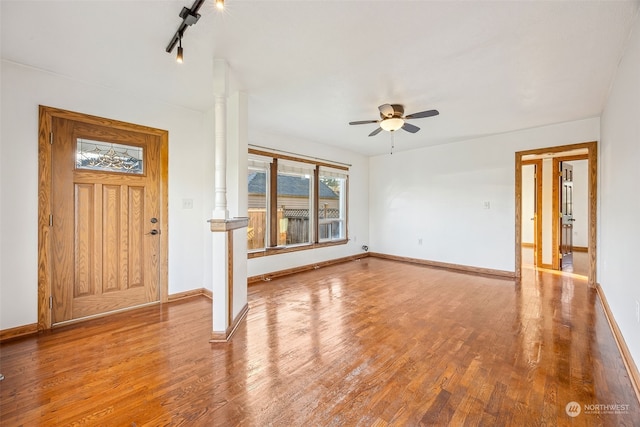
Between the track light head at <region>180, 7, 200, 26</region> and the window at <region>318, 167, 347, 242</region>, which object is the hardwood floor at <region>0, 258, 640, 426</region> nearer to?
the track light head at <region>180, 7, 200, 26</region>

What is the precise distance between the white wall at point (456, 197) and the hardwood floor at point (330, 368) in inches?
68.6

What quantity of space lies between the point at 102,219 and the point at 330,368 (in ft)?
9.34

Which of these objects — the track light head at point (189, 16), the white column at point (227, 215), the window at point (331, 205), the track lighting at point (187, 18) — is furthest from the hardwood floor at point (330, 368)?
the window at point (331, 205)

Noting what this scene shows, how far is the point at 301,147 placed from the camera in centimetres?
515

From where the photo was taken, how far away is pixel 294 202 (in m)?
5.17

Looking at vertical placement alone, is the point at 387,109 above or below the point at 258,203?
above

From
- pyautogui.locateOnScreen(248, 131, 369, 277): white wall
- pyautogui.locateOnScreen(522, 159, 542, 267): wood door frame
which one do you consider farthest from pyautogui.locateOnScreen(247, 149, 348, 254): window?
pyautogui.locateOnScreen(522, 159, 542, 267): wood door frame

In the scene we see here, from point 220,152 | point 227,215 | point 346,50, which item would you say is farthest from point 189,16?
→ point 227,215

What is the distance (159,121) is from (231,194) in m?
1.41

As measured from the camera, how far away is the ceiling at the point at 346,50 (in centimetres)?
185

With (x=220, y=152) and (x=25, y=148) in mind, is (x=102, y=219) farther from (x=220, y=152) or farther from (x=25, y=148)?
(x=220, y=152)

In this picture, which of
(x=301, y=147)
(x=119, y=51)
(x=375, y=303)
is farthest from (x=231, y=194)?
(x=301, y=147)

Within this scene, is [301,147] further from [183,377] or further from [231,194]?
[183,377]

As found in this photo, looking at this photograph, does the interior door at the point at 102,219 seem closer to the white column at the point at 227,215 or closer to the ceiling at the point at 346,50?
the ceiling at the point at 346,50
